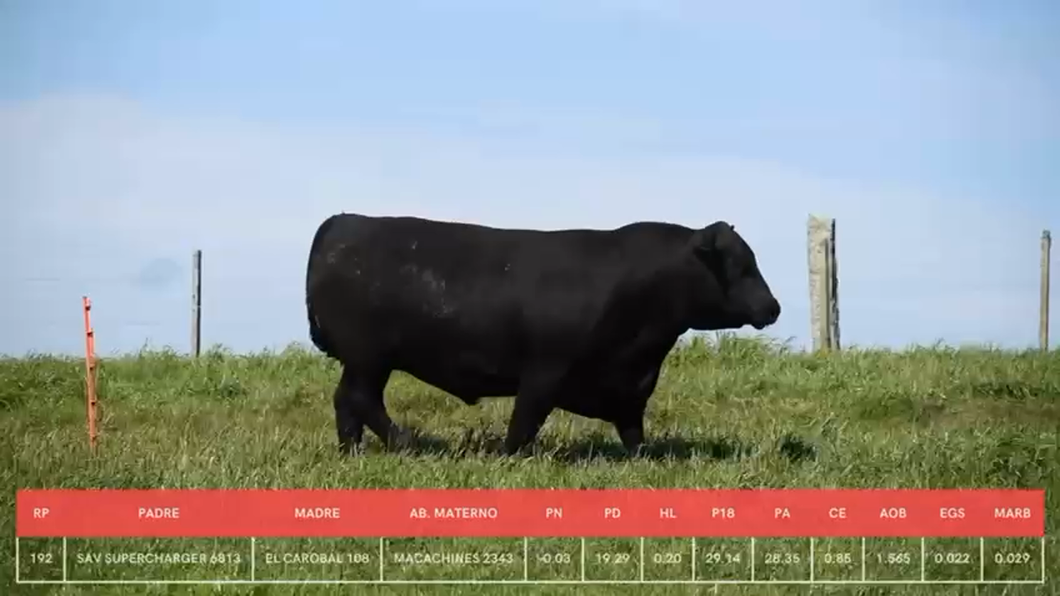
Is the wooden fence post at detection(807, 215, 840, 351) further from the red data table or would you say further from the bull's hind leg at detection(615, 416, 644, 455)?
the red data table

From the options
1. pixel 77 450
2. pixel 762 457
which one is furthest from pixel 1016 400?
pixel 77 450

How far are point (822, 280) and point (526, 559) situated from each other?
Result: 810 centimetres

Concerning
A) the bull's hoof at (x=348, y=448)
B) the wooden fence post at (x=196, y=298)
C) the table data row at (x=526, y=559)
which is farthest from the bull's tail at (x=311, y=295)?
the wooden fence post at (x=196, y=298)

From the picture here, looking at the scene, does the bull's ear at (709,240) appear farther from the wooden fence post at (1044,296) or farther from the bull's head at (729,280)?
the wooden fence post at (1044,296)

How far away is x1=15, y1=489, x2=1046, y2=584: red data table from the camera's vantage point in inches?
192

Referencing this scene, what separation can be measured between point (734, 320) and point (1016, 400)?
3.07m

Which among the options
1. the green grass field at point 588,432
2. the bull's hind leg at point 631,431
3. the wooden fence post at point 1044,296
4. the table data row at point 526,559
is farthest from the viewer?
the wooden fence post at point 1044,296

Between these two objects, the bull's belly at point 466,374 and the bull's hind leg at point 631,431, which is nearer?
the bull's belly at point 466,374

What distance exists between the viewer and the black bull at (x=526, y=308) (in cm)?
665

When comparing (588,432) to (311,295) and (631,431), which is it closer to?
(631,431)

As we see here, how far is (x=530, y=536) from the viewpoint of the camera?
5.25m

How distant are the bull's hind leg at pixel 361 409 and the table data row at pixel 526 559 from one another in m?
1.86

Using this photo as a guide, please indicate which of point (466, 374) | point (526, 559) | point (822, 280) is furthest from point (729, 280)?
point (822, 280)

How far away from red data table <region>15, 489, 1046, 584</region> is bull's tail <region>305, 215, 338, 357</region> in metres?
1.75
